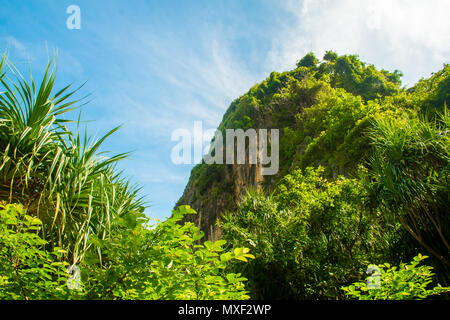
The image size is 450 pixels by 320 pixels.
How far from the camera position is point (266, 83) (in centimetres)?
2808

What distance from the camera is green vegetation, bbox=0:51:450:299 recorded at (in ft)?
5.56

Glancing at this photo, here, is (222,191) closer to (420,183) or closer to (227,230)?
(227,230)

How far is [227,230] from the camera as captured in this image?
6754mm

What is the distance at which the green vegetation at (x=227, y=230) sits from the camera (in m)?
1.69

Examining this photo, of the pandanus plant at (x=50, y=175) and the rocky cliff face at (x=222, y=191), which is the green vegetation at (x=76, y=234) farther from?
the rocky cliff face at (x=222, y=191)

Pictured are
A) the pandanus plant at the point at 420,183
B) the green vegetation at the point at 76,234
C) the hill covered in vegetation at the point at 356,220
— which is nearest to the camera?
the green vegetation at the point at 76,234

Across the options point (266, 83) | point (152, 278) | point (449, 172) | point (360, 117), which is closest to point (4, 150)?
point (152, 278)

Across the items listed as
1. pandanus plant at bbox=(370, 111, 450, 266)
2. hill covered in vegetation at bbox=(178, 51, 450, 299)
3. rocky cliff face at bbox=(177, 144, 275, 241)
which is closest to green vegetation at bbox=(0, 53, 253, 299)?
hill covered in vegetation at bbox=(178, 51, 450, 299)

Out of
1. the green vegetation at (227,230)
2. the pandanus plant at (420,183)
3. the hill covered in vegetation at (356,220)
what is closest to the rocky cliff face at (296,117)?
the green vegetation at (227,230)

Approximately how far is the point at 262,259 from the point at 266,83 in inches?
959

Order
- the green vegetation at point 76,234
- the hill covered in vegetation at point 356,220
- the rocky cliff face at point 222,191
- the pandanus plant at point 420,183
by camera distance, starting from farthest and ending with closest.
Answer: the rocky cliff face at point 222,191
the hill covered in vegetation at point 356,220
the pandanus plant at point 420,183
the green vegetation at point 76,234

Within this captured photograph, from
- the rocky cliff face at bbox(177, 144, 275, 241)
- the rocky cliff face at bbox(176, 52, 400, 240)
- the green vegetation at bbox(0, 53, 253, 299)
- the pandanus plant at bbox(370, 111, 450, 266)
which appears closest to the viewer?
the green vegetation at bbox(0, 53, 253, 299)

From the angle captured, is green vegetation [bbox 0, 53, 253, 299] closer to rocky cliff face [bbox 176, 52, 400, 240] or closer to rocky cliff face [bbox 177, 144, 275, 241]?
rocky cliff face [bbox 176, 52, 400, 240]

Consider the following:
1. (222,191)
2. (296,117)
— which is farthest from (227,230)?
(222,191)
